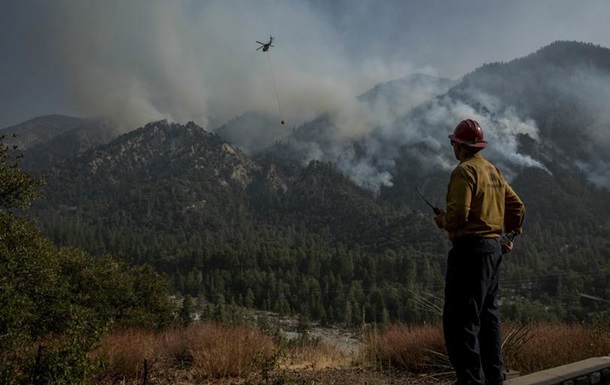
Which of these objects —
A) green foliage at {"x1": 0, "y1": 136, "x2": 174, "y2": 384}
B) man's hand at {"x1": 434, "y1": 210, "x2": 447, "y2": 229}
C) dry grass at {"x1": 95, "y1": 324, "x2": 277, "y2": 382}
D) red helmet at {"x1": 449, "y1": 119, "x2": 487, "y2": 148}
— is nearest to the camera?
man's hand at {"x1": 434, "y1": 210, "x2": 447, "y2": 229}

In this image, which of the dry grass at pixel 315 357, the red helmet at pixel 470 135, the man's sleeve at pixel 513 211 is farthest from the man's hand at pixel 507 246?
the dry grass at pixel 315 357

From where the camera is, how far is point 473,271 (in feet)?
11.8

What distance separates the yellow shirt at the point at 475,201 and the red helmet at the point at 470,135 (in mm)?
145

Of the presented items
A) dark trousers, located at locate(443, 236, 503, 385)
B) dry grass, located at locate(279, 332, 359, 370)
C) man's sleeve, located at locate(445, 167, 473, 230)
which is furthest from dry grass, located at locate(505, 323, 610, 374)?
man's sleeve, located at locate(445, 167, 473, 230)

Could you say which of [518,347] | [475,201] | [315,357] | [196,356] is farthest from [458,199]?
[315,357]

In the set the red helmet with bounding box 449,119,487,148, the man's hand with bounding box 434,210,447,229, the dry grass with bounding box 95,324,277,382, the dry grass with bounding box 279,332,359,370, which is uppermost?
the red helmet with bounding box 449,119,487,148

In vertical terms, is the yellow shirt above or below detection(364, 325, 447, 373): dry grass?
above

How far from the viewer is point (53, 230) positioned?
171000 millimetres

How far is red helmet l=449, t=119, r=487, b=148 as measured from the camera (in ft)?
13.1

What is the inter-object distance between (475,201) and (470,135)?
2.20 ft

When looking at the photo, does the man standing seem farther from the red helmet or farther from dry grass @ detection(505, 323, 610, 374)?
dry grass @ detection(505, 323, 610, 374)

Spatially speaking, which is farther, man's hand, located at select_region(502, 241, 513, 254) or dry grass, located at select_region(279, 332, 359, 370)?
dry grass, located at select_region(279, 332, 359, 370)

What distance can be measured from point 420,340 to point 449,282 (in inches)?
153

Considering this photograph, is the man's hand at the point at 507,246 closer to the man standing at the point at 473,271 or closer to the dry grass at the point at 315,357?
the man standing at the point at 473,271
